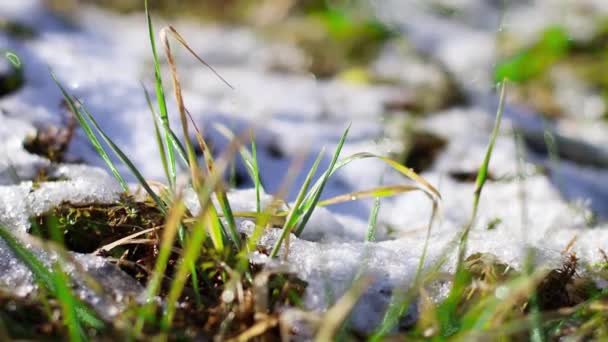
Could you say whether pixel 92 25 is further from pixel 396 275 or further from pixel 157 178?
pixel 396 275

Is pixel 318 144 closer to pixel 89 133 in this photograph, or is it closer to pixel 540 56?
pixel 89 133

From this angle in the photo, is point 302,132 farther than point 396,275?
Yes

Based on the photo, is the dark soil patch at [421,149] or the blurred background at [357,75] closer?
the blurred background at [357,75]

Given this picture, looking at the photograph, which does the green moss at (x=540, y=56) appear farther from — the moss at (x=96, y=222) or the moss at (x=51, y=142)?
the moss at (x=96, y=222)

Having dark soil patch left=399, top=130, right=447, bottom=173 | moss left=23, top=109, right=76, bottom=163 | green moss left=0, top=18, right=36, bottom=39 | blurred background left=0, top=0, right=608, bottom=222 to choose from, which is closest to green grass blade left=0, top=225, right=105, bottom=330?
blurred background left=0, top=0, right=608, bottom=222

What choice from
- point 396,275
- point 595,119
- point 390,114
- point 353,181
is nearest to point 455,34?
point 595,119

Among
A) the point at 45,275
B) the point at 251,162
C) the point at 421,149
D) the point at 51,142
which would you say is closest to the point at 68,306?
the point at 45,275

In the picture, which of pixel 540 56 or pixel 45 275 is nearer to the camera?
pixel 45 275

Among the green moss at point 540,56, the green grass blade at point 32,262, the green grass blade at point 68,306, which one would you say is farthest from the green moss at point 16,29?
the green moss at point 540,56
